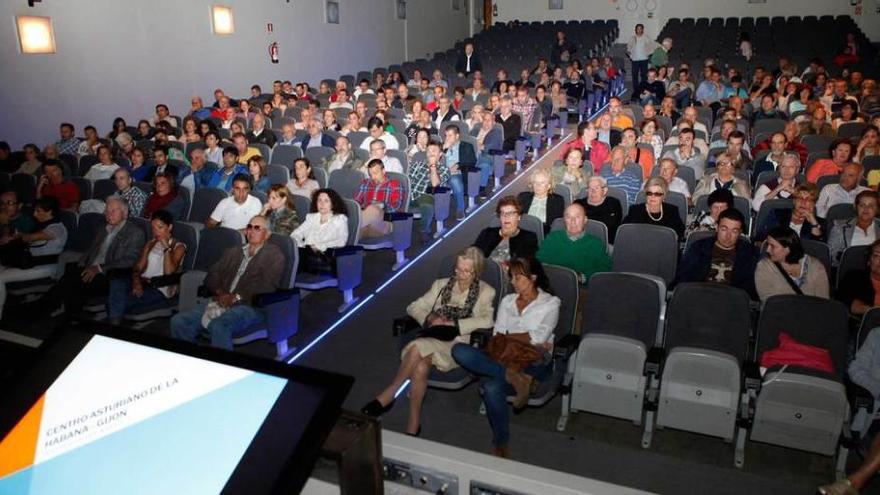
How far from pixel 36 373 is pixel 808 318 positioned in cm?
340

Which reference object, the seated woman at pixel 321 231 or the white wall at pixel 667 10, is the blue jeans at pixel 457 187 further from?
the white wall at pixel 667 10

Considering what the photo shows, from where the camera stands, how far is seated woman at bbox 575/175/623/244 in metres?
4.95

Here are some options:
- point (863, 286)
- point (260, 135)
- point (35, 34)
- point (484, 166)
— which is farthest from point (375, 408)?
point (35, 34)

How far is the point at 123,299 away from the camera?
4.36 m

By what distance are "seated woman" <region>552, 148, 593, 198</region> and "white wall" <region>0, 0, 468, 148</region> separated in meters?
6.83

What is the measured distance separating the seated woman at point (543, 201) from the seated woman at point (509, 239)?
54 centimetres

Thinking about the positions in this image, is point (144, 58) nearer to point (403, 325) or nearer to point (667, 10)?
point (403, 325)

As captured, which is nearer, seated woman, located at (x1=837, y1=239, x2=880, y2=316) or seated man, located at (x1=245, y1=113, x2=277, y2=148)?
seated woman, located at (x1=837, y1=239, x2=880, y2=316)

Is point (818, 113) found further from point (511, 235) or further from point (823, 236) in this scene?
point (511, 235)

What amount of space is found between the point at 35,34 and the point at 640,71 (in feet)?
31.8

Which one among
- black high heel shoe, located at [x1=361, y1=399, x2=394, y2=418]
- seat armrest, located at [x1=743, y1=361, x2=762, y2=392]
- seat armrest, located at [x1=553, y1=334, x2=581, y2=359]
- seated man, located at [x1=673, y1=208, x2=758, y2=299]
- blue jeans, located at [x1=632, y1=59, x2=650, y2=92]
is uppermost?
blue jeans, located at [x1=632, y1=59, x2=650, y2=92]

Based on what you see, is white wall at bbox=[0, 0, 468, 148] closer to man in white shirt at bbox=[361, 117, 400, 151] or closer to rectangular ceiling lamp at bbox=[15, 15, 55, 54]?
rectangular ceiling lamp at bbox=[15, 15, 55, 54]

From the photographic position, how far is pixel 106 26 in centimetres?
914

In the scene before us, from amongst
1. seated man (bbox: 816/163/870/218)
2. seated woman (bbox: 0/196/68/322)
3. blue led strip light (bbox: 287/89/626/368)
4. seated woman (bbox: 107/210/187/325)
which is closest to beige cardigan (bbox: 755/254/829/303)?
seated man (bbox: 816/163/870/218)
